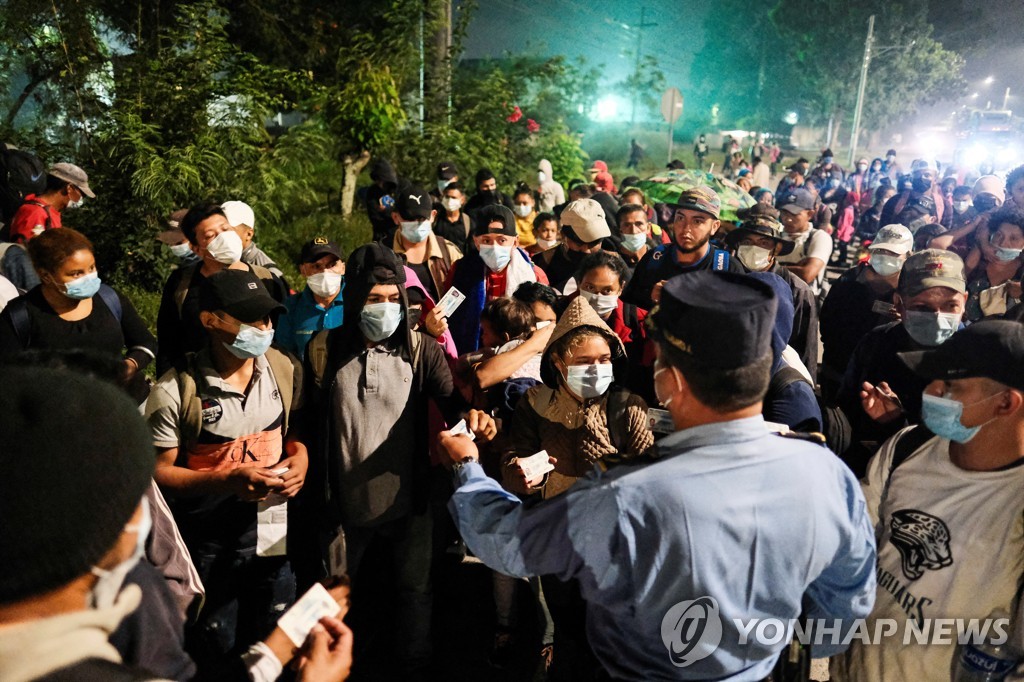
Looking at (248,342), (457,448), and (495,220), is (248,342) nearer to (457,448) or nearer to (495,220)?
(457,448)

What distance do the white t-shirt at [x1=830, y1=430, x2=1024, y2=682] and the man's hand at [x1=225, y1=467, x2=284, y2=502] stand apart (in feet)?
7.55

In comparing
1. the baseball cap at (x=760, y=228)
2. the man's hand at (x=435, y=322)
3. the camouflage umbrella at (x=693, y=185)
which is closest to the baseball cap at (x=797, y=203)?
the camouflage umbrella at (x=693, y=185)

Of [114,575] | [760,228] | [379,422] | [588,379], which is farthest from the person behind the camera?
[760,228]

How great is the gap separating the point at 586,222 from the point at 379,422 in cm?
338

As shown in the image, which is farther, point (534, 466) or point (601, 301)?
point (601, 301)

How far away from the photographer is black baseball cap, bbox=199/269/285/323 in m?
3.18

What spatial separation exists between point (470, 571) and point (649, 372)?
177cm

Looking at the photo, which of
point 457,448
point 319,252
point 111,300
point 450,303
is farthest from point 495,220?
point 457,448

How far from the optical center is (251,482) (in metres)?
2.95

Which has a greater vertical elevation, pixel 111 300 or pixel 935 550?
pixel 111 300

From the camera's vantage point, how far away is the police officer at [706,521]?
6.01ft

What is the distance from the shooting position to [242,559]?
3.48m

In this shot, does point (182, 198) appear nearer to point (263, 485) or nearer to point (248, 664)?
point (263, 485)

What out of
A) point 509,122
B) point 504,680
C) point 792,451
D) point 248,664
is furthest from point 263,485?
point 509,122
